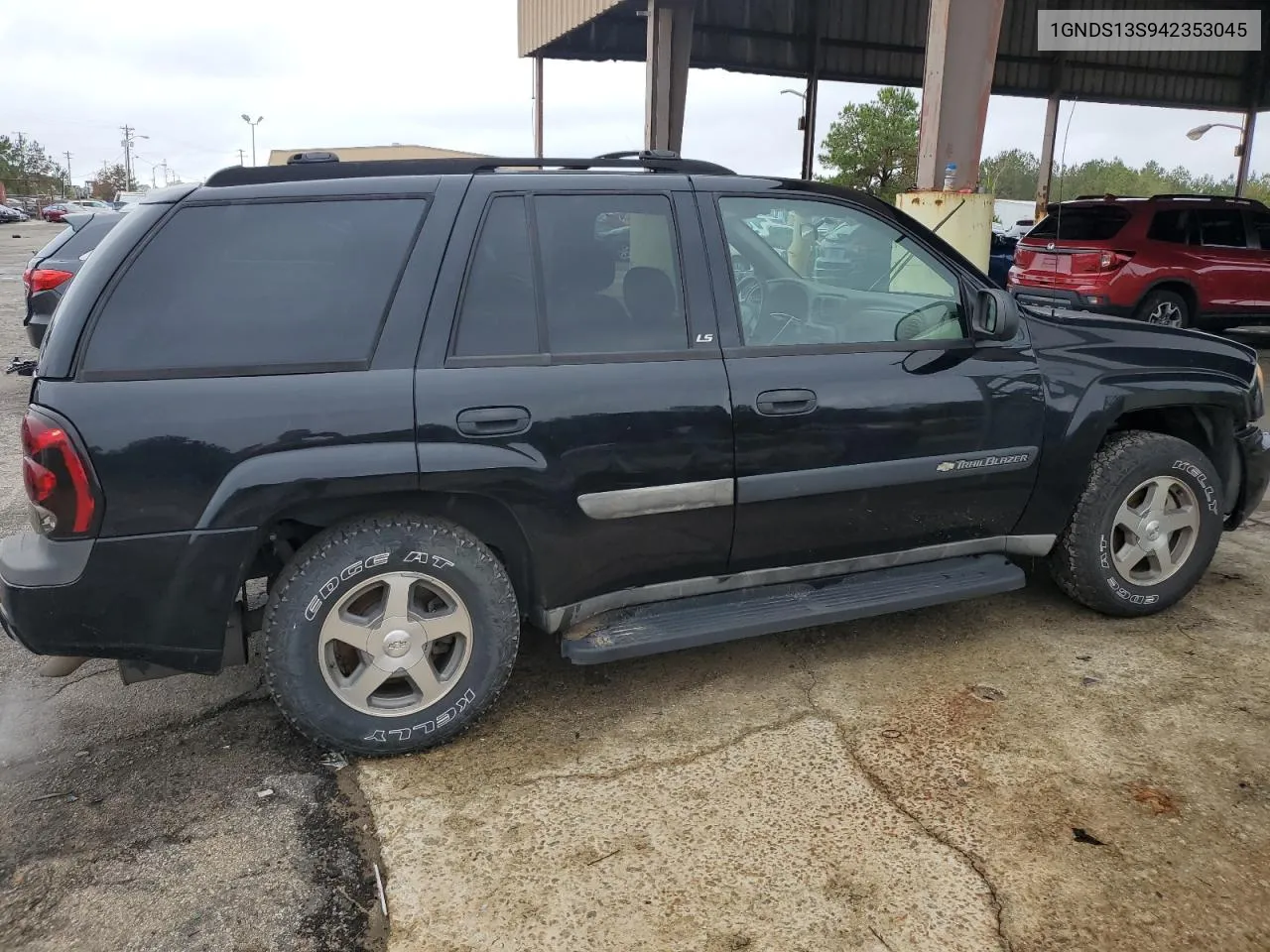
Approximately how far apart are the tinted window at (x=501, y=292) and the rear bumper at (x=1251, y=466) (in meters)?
3.09

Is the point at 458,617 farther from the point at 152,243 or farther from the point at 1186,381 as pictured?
the point at 1186,381

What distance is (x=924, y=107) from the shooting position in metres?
7.89

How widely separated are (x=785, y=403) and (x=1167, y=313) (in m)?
10.0

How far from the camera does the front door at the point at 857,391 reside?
10.7 feet

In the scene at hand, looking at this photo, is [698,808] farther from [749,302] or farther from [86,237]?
[86,237]

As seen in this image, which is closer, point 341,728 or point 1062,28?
point 341,728

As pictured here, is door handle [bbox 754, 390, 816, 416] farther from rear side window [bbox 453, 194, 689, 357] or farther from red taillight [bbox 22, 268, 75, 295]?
red taillight [bbox 22, 268, 75, 295]

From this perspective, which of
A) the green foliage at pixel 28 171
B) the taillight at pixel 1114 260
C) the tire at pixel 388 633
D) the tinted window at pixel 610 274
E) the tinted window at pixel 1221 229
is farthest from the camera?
the green foliage at pixel 28 171

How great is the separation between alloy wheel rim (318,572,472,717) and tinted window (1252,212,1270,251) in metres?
12.2

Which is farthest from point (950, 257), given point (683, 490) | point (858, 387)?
point (683, 490)

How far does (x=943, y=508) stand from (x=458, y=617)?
181 cm

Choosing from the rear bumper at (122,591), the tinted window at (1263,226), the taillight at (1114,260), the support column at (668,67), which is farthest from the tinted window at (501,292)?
the support column at (668,67)

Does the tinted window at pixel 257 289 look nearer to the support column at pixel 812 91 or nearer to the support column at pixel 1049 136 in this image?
the support column at pixel 812 91

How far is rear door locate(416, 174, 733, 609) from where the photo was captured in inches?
116
